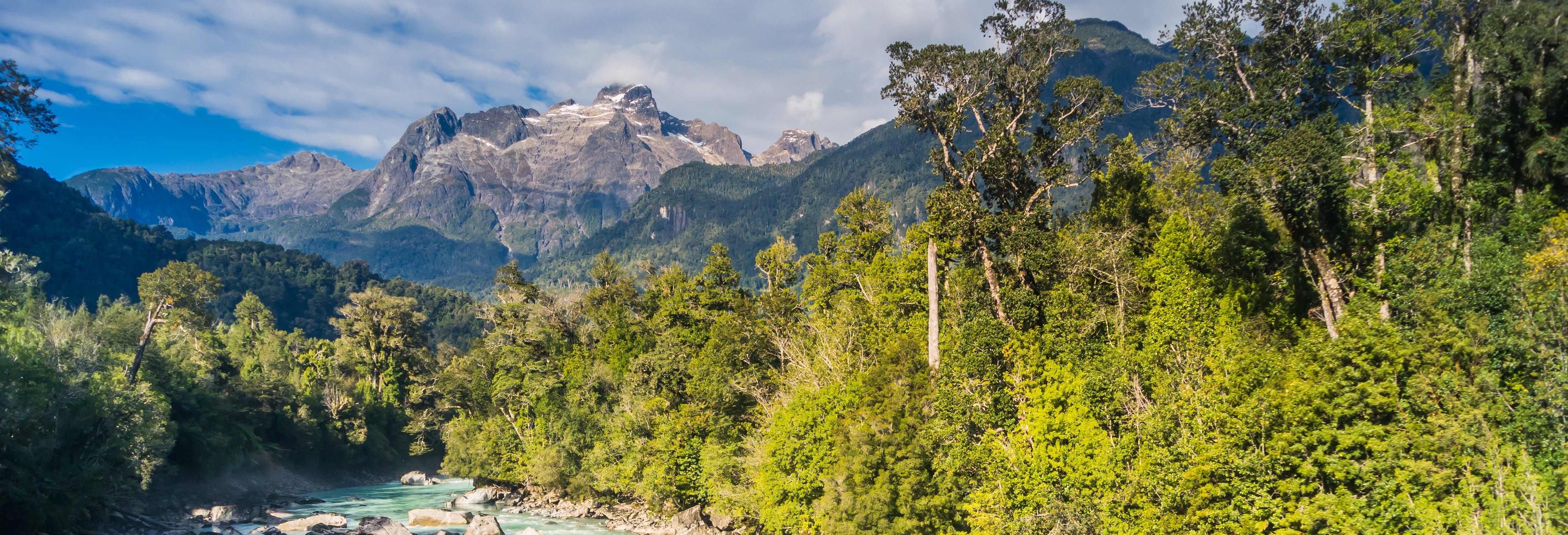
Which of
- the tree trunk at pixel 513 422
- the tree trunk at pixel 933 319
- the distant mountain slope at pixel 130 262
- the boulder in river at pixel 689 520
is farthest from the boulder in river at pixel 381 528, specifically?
the distant mountain slope at pixel 130 262

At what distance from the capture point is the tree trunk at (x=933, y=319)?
31578 mm

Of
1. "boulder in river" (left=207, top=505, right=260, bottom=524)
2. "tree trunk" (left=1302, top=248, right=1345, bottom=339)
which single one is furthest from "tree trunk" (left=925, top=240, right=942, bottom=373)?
"boulder in river" (left=207, top=505, right=260, bottom=524)

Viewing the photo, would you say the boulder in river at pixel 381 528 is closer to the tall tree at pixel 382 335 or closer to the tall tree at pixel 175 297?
the tall tree at pixel 175 297

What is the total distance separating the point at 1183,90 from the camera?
2717cm

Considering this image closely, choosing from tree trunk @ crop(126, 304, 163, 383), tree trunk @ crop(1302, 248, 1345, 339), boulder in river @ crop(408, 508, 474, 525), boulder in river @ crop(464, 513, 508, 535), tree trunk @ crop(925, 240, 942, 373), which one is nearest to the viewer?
tree trunk @ crop(1302, 248, 1345, 339)

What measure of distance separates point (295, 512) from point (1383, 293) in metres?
62.9

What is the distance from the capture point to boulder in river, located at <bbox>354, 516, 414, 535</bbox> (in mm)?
41369

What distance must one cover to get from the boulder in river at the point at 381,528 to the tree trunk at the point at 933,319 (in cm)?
3106

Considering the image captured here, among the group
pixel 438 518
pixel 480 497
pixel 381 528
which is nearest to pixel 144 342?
pixel 438 518

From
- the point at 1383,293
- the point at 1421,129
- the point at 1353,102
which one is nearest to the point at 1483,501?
the point at 1383,293

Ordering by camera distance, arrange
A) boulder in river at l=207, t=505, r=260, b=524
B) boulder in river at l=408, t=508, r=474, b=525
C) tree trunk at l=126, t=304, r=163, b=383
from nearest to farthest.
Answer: boulder in river at l=207, t=505, r=260, b=524 → boulder in river at l=408, t=508, r=474, b=525 → tree trunk at l=126, t=304, r=163, b=383

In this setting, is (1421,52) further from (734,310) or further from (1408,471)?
(734,310)

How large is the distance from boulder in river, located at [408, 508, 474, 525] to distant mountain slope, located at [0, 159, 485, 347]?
294 ft

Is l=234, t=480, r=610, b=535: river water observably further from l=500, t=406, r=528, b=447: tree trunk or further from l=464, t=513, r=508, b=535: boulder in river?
l=500, t=406, r=528, b=447: tree trunk
